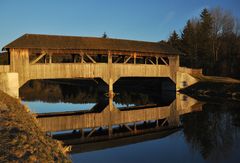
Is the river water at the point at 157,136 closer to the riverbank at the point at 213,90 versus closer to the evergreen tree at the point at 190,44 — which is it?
the riverbank at the point at 213,90

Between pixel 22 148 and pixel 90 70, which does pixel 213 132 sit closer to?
pixel 22 148

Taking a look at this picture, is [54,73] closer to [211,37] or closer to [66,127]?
[66,127]

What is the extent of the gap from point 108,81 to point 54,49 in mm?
6214

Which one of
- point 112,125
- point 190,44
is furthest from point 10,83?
point 190,44

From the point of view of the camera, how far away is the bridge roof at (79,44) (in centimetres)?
2394

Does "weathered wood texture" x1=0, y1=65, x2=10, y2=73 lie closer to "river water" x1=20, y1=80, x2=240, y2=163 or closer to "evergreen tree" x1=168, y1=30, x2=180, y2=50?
"river water" x1=20, y1=80, x2=240, y2=163

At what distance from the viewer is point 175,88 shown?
107 ft

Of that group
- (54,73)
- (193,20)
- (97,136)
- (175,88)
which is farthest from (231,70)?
(97,136)

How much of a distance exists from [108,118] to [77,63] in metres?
9.79

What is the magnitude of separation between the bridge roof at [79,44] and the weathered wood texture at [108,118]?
7.65 meters

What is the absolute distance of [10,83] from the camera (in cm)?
2261

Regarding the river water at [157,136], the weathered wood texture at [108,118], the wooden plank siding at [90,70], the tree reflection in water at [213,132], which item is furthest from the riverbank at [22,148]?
the wooden plank siding at [90,70]

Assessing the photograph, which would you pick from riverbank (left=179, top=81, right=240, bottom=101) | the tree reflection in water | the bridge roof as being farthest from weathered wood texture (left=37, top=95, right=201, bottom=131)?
riverbank (left=179, top=81, right=240, bottom=101)

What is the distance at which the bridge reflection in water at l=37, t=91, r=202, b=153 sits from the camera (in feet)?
38.7
